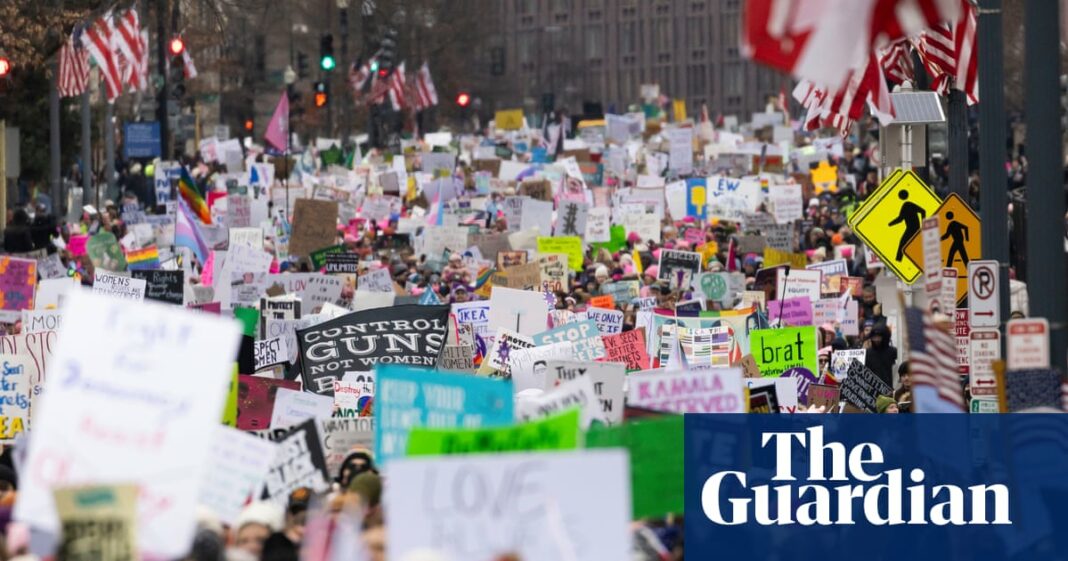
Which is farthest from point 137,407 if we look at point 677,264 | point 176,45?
point 176,45

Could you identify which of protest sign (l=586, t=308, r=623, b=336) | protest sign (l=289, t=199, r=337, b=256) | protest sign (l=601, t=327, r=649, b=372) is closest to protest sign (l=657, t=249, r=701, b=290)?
protest sign (l=289, t=199, r=337, b=256)

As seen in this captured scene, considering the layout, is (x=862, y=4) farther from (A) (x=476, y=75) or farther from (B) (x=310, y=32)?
(A) (x=476, y=75)

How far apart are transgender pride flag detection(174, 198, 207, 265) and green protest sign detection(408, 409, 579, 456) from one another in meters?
21.8

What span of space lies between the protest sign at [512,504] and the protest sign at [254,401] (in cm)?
811

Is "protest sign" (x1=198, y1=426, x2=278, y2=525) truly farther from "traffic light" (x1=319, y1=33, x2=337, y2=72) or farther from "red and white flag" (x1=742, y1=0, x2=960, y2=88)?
"traffic light" (x1=319, y1=33, x2=337, y2=72)

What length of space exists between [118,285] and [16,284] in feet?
6.38

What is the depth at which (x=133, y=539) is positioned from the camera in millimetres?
7238

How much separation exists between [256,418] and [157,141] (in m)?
28.2

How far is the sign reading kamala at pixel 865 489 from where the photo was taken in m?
11.1

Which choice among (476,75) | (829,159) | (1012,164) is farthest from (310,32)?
(1012,164)

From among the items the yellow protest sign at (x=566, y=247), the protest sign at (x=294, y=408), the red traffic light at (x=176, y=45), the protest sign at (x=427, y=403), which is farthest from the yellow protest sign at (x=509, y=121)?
the protest sign at (x=427, y=403)

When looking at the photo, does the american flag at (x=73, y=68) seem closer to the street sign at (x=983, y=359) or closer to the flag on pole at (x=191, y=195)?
the flag on pole at (x=191, y=195)

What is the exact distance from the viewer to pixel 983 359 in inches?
504

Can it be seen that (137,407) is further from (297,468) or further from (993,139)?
(993,139)
